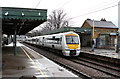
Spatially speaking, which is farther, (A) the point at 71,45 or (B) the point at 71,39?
(B) the point at 71,39

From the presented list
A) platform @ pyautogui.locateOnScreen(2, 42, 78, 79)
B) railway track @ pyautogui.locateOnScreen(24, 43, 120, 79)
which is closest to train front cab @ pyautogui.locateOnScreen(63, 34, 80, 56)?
railway track @ pyautogui.locateOnScreen(24, 43, 120, 79)

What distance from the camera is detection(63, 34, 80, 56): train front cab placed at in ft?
57.1

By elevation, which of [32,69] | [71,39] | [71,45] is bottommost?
[32,69]

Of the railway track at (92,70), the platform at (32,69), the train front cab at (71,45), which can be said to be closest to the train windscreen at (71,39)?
the train front cab at (71,45)

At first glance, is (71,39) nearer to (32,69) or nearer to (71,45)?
(71,45)

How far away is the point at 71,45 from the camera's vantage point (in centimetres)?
1761

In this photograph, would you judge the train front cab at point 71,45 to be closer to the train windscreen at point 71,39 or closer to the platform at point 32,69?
the train windscreen at point 71,39

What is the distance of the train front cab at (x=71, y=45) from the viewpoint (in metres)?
17.4

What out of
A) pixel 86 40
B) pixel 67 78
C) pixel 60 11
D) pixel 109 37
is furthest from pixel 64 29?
pixel 60 11

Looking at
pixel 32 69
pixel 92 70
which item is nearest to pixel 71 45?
pixel 92 70

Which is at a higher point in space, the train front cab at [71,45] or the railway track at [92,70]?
the train front cab at [71,45]

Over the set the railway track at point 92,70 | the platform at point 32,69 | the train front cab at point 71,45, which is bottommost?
the railway track at point 92,70

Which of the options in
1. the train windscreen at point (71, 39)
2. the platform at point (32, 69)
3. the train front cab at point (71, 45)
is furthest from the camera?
the train windscreen at point (71, 39)

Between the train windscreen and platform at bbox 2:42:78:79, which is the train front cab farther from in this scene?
platform at bbox 2:42:78:79
